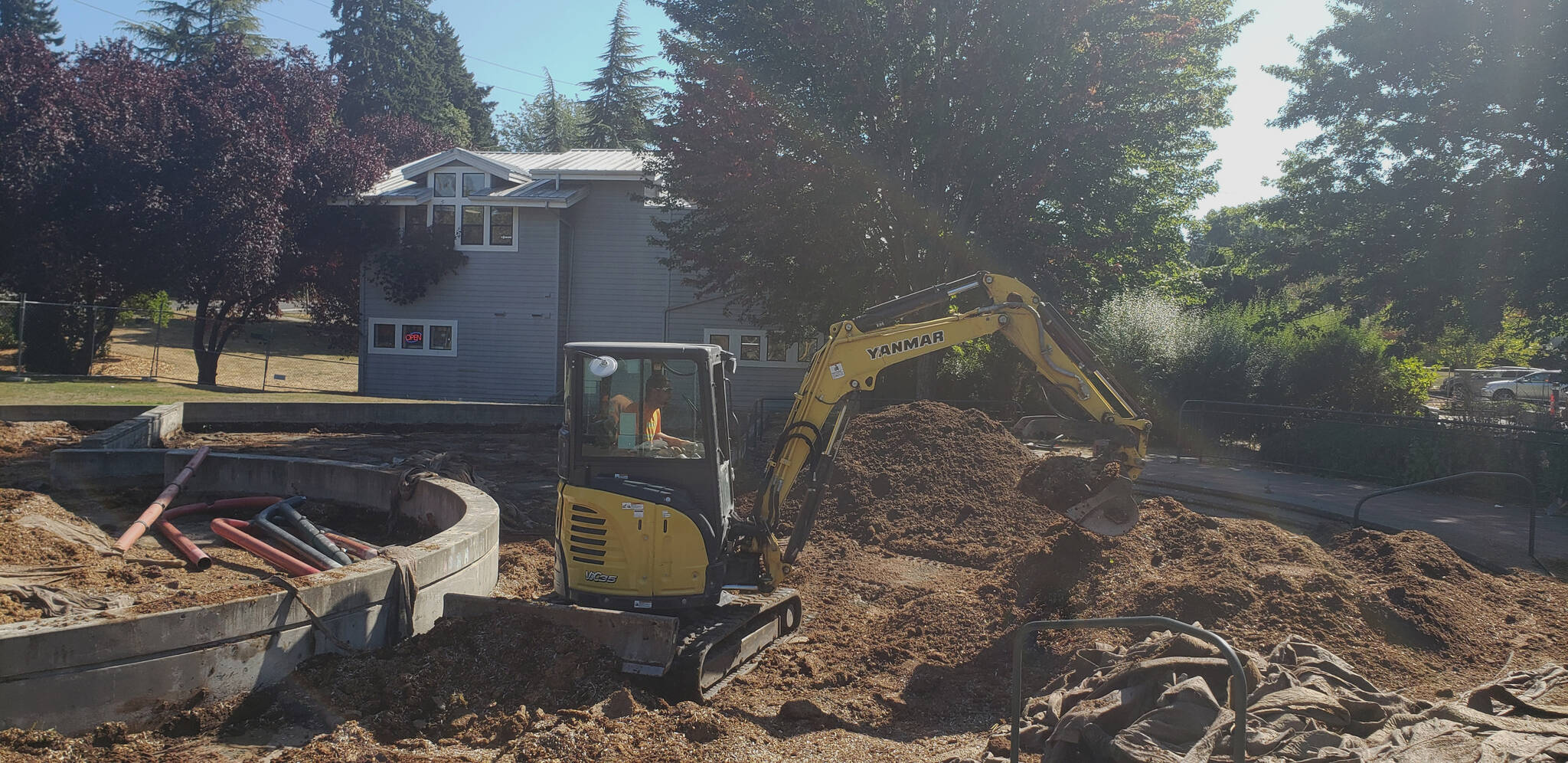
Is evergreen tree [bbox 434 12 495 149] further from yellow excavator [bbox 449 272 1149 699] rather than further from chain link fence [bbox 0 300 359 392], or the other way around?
yellow excavator [bbox 449 272 1149 699]

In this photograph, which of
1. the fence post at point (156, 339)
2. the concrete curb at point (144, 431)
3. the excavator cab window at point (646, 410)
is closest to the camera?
the excavator cab window at point (646, 410)

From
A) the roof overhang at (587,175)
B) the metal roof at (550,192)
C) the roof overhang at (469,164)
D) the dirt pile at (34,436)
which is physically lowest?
the dirt pile at (34,436)

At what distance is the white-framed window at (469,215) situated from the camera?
28.0 m

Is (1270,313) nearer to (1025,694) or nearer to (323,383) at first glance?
(1025,694)

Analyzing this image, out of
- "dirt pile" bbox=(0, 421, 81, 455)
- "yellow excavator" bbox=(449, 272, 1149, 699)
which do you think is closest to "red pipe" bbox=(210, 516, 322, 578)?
"yellow excavator" bbox=(449, 272, 1149, 699)

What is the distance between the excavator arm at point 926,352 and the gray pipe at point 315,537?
4113 mm

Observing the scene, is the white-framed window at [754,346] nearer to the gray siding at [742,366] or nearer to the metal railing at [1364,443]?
the gray siding at [742,366]

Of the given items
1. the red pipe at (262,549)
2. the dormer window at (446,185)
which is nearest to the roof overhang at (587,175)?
the dormer window at (446,185)

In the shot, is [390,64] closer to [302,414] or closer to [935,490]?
[302,414]

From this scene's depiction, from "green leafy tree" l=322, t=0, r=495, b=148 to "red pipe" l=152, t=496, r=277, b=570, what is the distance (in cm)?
4861

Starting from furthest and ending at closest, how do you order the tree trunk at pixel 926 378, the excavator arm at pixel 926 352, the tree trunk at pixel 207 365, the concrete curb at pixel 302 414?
the tree trunk at pixel 207 365
the tree trunk at pixel 926 378
the concrete curb at pixel 302 414
the excavator arm at pixel 926 352

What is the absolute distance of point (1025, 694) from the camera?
7.20m

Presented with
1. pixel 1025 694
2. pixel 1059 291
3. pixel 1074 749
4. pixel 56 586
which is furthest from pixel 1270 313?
pixel 56 586

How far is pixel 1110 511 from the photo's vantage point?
27.3 feet
